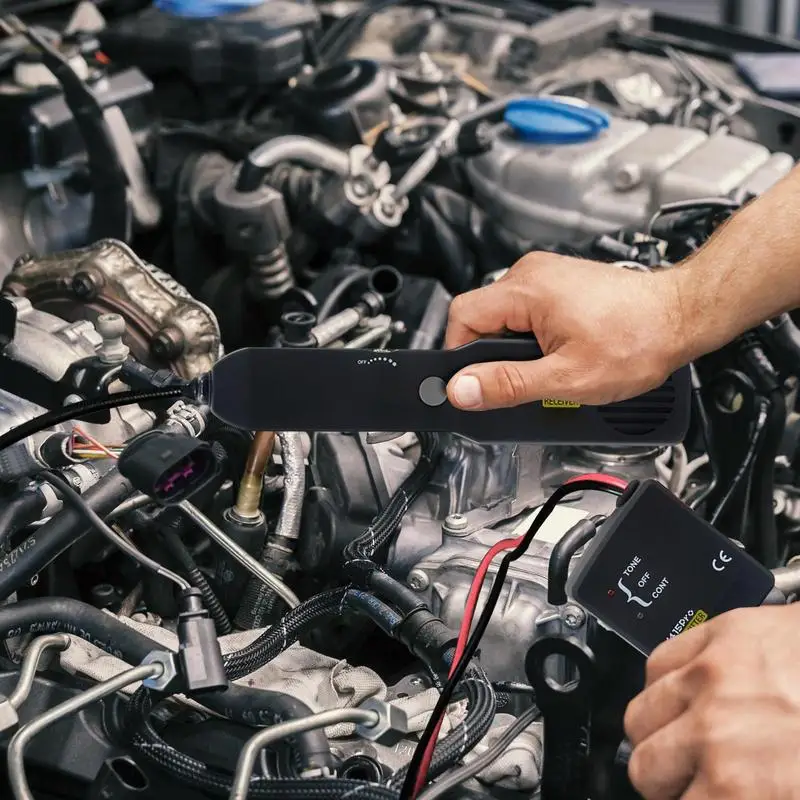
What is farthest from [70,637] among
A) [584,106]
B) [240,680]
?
[584,106]

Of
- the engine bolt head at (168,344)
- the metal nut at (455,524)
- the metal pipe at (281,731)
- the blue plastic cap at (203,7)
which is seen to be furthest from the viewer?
the blue plastic cap at (203,7)

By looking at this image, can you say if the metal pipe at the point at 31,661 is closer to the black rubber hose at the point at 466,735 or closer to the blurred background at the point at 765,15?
the black rubber hose at the point at 466,735

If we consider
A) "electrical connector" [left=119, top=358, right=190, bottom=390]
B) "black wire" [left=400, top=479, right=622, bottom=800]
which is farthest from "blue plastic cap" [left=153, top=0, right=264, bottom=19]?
"black wire" [left=400, top=479, right=622, bottom=800]

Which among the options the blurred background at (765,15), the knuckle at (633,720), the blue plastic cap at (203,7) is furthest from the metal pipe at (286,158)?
the blurred background at (765,15)

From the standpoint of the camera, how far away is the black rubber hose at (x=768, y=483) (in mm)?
1497

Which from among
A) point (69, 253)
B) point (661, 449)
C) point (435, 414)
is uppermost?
point (435, 414)

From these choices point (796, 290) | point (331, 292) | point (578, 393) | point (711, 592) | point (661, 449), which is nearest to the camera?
point (711, 592)

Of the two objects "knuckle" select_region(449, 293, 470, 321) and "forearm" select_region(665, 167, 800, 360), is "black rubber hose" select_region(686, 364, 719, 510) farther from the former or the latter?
"knuckle" select_region(449, 293, 470, 321)

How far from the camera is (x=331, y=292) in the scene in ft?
5.24

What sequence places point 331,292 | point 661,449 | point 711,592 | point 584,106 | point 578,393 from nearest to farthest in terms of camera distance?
point 711,592 < point 578,393 < point 661,449 < point 331,292 < point 584,106

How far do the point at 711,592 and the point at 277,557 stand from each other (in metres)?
0.47

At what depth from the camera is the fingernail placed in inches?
41.8

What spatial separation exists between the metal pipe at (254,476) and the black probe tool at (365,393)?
0.74ft

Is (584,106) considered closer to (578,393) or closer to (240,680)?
(578,393)
